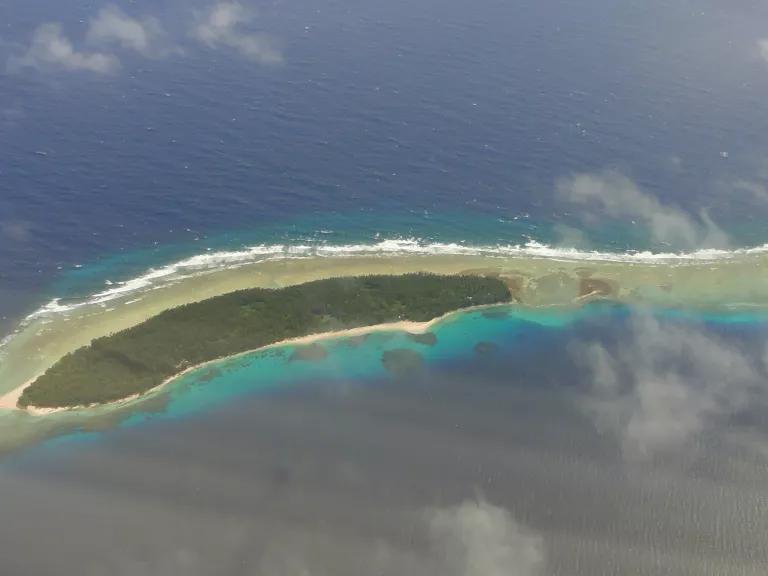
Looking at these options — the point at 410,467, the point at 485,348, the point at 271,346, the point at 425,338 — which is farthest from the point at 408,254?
the point at 410,467

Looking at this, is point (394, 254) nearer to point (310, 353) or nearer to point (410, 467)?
point (310, 353)

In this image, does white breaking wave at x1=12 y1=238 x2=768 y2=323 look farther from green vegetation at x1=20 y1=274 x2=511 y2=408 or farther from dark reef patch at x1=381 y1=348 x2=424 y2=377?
dark reef patch at x1=381 y1=348 x2=424 y2=377

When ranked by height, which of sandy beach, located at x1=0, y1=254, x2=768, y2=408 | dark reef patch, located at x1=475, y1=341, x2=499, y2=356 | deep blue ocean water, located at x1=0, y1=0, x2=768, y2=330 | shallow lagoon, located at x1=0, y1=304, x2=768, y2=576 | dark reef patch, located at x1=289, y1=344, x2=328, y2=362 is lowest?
shallow lagoon, located at x1=0, y1=304, x2=768, y2=576

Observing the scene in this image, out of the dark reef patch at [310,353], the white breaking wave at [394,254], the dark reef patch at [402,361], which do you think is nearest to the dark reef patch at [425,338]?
the dark reef patch at [402,361]

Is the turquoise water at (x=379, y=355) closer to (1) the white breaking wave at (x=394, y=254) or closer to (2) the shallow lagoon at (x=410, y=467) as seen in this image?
(2) the shallow lagoon at (x=410, y=467)

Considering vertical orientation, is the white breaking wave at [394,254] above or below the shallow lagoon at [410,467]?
above

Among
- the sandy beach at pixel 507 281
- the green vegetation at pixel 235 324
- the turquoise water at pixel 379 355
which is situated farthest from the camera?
the sandy beach at pixel 507 281

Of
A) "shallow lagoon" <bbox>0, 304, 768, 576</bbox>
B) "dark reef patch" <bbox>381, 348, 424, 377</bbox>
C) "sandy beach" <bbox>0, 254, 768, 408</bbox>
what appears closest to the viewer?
"shallow lagoon" <bbox>0, 304, 768, 576</bbox>

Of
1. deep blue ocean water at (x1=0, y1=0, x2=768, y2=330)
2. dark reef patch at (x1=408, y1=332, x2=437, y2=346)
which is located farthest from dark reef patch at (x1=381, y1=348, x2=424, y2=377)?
deep blue ocean water at (x1=0, y1=0, x2=768, y2=330)
